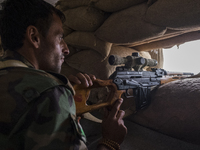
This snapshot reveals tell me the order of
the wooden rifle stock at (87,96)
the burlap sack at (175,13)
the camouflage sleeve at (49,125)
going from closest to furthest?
the camouflage sleeve at (49,125), the wooden rifle stock at (87,96), the burlap sack at (175,13)

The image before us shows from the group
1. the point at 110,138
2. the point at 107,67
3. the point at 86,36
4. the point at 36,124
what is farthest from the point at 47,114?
the point at 86,36

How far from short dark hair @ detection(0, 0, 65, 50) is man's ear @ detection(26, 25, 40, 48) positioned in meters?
0.02

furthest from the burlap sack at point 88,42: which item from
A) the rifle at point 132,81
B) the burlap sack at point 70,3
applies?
the rifle at point 132,81

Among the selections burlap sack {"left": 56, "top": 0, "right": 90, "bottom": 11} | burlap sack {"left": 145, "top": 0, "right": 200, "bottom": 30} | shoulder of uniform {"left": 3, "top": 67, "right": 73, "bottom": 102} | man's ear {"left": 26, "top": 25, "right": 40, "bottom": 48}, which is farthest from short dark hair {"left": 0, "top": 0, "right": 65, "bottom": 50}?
burlap sack {"left": 56, "top": 0, "right": 90, "bottom": 11}

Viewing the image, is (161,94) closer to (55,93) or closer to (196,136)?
(196,136)

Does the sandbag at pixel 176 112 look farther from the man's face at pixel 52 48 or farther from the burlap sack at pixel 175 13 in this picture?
the man's face at pixel 52 48

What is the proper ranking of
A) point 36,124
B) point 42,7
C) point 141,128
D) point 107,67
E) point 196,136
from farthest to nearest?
point 107,67 < point 141,128 < point 196,136 < point 42,7 < point 36,124

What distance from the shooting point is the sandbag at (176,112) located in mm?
1106

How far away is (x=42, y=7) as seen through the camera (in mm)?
684

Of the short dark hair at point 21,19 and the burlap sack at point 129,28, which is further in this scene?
the burlap sack at point 129,28

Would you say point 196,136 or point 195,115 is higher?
point 195,115

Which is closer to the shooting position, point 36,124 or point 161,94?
point 36,124

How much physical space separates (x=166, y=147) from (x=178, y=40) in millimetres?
1201

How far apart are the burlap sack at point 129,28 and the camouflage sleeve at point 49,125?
1252 mm
